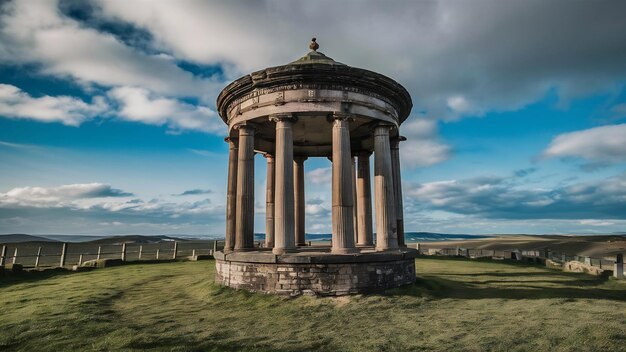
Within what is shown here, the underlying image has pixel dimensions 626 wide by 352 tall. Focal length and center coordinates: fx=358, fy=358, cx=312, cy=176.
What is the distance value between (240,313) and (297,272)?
2594 mm

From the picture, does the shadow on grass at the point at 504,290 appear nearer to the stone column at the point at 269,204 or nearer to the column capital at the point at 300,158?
the stone column at the point at 269,204

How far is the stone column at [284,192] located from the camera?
14.1 metres

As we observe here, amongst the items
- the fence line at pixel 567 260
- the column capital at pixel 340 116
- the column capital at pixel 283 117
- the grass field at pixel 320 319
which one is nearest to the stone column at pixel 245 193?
the column capital at pixel 283 117

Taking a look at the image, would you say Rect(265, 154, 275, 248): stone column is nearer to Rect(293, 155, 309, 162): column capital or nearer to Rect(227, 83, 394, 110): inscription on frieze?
A: Rect(293, 155, 309, 162): column capital

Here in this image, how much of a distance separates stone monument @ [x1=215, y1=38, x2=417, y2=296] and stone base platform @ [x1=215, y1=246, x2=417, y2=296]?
0.04 metres

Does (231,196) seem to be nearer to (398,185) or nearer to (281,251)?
(281,251)

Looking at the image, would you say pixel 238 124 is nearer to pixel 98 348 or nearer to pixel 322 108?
pixel 322 108

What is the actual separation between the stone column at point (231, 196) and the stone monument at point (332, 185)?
0.05 metres

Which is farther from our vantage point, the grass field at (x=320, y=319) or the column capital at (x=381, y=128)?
the column capital at (x=381, y=128)

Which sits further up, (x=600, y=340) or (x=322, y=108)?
(x=322, y=108)

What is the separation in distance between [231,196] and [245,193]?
2.10 metres

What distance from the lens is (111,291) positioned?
15172mm

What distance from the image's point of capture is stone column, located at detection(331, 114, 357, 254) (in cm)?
1405

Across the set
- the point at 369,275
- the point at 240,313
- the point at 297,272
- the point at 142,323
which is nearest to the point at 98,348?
the point at 142,323
